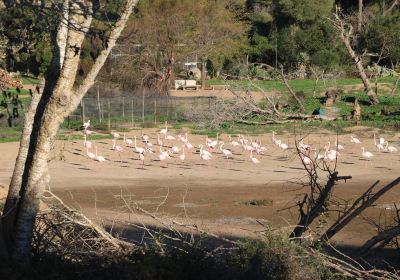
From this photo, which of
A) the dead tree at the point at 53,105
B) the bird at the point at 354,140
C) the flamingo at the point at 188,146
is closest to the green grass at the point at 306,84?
the bird at the point at 354,140

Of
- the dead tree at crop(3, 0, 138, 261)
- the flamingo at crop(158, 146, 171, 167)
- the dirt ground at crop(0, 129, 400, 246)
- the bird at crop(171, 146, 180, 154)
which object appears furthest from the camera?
the bird at crop(171, 146, 180, 154)

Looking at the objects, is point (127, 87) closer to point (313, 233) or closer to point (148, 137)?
point (148, 137)

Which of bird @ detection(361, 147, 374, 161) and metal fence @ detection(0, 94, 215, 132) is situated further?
metal fence @ detection(0, 94, 215, 132)

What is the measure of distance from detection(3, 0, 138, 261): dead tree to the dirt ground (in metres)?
6.09

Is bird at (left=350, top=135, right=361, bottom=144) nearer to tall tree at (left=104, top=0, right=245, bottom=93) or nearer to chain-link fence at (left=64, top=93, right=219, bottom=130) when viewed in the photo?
chain-link fence at (left=64, top=93, right=219, bottom=130)

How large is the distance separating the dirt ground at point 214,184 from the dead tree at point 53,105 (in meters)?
6.09

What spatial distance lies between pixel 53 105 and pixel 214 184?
46.7 ft

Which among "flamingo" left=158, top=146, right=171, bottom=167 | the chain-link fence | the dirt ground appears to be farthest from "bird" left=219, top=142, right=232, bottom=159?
the chain-link fence

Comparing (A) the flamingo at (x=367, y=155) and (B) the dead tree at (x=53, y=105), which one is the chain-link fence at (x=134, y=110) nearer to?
(A) the flamingo at (x=367, y=155)

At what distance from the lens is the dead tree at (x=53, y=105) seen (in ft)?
27.6

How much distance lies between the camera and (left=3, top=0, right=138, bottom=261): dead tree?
8.40 meters

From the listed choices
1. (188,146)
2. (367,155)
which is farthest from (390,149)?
(188,146)

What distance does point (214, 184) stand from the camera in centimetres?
2262

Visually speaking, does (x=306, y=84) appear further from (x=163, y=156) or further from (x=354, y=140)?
(x=163, y=156)
